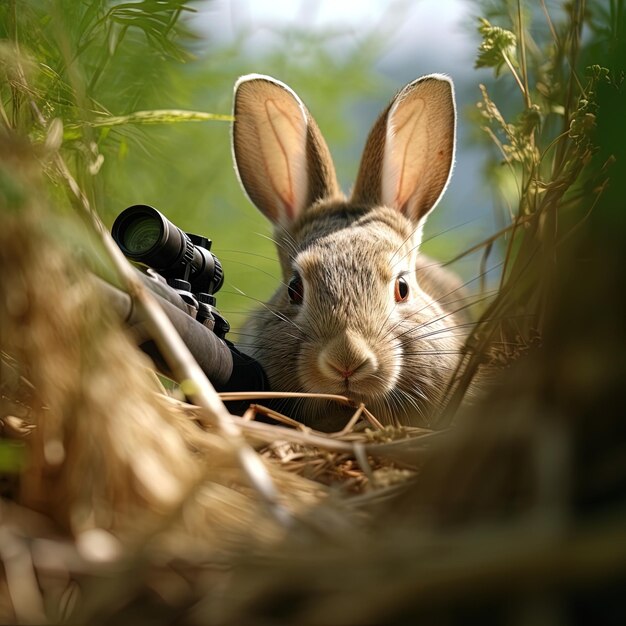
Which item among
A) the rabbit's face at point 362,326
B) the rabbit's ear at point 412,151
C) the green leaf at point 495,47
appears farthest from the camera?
the rabbit's ear at point 412,151

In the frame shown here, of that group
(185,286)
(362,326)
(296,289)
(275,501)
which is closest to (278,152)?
(296,289)

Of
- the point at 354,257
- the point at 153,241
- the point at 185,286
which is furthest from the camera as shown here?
the point at 354,257

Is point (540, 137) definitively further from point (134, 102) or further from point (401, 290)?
point (134, 102)

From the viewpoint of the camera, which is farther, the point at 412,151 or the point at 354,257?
the point at 412,151

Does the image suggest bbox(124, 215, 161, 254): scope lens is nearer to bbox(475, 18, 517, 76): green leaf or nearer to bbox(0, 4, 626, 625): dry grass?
bbox(0, 4, 626, 625): dry grass

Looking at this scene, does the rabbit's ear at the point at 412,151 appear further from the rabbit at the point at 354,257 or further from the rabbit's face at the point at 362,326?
the rabbit's face at the point at 362,326

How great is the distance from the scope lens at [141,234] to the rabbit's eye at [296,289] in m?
0.78

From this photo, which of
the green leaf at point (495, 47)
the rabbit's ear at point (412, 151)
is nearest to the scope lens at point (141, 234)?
the green leaf at point (495, 47)

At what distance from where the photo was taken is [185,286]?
2.24 metres

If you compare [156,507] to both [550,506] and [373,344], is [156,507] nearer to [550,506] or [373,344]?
[550,506]

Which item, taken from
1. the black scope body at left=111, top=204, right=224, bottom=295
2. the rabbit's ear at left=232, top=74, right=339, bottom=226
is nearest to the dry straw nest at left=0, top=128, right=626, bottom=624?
the black scope body at left=111, top=204, right=224, bottom=295

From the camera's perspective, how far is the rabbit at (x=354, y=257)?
8.20 feet

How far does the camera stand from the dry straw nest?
2.66ft

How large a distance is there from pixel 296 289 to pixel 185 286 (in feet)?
2.14
